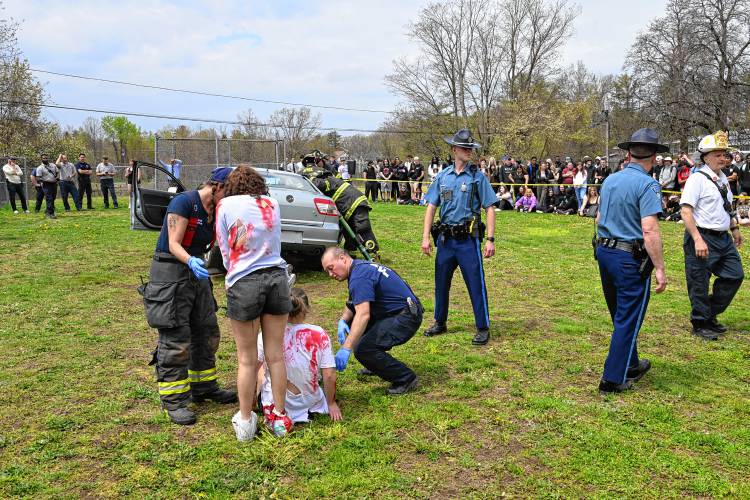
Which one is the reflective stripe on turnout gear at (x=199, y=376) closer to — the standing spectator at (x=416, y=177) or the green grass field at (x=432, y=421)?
the green grass field at (x=432, y=421)

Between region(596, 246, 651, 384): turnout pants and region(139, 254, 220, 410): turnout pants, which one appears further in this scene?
region(596, 246, 651, 384): turnout pants

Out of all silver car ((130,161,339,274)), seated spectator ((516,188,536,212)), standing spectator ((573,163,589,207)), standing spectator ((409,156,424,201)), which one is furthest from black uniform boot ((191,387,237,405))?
standing spectator ((409,156,424,201))

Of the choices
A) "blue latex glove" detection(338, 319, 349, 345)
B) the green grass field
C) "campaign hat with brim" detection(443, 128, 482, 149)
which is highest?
"campaign hat with brim" detection(443, 128, 482, 149)

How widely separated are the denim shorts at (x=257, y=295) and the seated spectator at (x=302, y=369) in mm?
374

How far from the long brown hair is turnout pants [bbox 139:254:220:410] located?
2.61 feet

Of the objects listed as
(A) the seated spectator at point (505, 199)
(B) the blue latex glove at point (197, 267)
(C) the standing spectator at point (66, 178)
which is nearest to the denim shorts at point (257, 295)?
(B) the blue latex glove at point (197, 267)

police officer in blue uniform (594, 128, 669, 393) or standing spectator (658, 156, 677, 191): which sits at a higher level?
standing spectator (658, 156, 677, 191)

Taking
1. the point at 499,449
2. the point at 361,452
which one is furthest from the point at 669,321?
the point at 361,452

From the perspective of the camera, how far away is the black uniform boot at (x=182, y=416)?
4.20 metres

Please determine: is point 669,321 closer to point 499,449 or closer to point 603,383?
point 603,383

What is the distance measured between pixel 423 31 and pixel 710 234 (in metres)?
42.5

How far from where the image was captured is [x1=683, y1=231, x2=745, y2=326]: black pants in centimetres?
596

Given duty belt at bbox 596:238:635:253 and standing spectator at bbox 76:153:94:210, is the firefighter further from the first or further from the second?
standing spectator at bbox 76:153:94:210

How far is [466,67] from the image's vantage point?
44.9 metres
